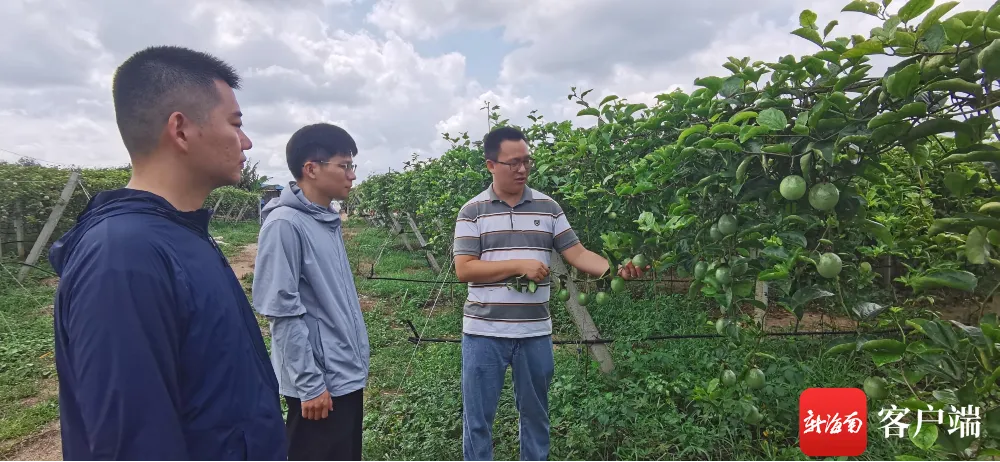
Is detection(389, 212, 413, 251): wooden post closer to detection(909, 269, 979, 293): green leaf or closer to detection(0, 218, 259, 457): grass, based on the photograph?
detection(0, 218, 259, 457): grass

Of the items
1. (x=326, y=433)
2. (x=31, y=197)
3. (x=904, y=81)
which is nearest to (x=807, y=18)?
(x=904, y=81)

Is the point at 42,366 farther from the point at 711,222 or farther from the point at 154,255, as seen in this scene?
the point at 711,222

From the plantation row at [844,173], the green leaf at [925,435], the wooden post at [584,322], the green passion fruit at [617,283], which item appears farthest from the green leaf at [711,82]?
the wooden post at [584,322]

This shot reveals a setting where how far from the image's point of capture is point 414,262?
9938mm

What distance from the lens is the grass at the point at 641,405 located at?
287cm

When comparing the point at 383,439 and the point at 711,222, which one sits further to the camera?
the point at 383,439

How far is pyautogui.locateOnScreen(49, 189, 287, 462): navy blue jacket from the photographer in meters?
0.88

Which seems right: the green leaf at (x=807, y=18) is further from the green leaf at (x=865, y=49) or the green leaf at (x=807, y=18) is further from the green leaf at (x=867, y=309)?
the green leaf at (x=867, y=309)

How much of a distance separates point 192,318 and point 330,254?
3.47ft

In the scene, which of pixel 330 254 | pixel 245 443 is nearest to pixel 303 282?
pixel 330 254

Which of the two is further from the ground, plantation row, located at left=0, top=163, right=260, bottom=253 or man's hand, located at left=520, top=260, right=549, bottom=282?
plantation row, located at left=0, top=163, right=260, bottom=253

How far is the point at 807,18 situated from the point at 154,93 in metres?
1.53

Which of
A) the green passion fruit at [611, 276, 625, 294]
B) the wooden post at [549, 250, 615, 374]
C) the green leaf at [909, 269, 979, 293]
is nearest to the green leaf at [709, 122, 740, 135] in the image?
the green leaf at [909, 269, 979, 293]

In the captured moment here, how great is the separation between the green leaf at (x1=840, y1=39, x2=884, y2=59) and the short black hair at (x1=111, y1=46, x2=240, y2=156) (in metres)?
1.41
